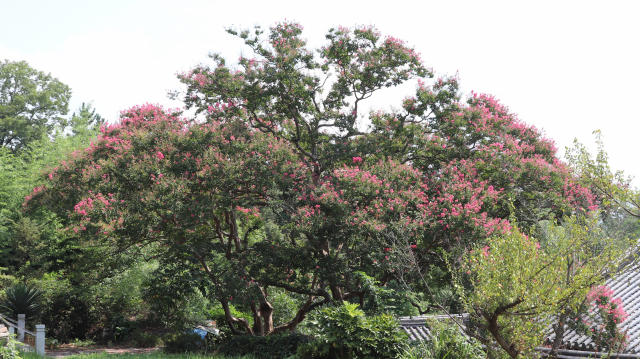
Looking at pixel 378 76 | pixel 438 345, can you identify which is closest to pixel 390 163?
pixel 378 76

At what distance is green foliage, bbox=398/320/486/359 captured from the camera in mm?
8453

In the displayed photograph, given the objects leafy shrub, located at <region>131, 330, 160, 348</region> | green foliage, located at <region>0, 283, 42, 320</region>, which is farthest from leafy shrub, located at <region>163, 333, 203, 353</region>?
green foliage, located at <region>0, 283, 42, 320</region>

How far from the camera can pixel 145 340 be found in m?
17.2

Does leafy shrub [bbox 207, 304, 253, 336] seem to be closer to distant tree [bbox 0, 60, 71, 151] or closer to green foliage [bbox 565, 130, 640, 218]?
green foliage [bbox 565, 130, 640, 218]

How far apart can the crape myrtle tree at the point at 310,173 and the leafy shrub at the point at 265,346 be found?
43.3 inches

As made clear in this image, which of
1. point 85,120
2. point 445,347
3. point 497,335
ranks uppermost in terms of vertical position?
point 85,120

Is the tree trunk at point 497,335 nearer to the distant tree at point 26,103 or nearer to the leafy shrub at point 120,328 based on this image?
the leafy shrub at point 120,328

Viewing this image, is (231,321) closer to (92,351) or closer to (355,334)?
(92,351)

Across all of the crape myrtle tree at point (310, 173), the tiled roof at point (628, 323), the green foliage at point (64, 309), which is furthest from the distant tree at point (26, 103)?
the tiled roof at point (628, 323)

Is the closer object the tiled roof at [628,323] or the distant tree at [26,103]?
the tiled roof at [628,323]

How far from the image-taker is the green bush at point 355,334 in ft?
29.7

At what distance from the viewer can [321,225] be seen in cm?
1116

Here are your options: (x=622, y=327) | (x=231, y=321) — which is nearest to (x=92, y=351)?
(x=231, y=321)

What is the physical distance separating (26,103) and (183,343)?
30.9 metres
